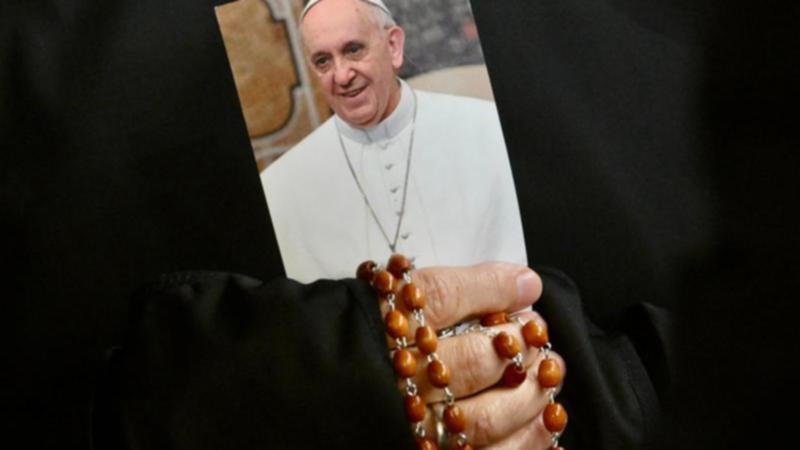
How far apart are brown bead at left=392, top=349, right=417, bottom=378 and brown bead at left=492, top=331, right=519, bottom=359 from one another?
0.05m

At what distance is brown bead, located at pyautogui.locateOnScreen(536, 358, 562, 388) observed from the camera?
20.2 inches

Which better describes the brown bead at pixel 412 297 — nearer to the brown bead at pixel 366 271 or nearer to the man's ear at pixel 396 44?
the brown bead at pixel 366 271

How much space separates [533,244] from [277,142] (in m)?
0.18

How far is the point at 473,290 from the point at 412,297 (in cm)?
4

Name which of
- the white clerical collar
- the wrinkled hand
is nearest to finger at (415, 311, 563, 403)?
the wrinkled hand

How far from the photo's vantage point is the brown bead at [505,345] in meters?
0.50

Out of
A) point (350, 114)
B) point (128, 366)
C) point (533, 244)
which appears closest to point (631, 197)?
point (533, 244)

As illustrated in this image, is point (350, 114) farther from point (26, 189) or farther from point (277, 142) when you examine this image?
point (26, 189)

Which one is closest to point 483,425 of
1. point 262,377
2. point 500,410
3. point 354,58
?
point 500,410

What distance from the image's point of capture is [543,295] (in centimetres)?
54

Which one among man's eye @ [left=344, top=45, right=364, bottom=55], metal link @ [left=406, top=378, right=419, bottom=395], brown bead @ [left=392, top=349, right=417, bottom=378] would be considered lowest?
metal link @ [left=406, top=378, right=419, bottom=395]

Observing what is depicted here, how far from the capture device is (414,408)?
47cm

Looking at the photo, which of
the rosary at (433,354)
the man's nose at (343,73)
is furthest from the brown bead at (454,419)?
the man's nose at (343,73)

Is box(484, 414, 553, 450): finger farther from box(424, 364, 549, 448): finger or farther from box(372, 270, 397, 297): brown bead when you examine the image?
box(372, 270, 397, 297): brown bead
